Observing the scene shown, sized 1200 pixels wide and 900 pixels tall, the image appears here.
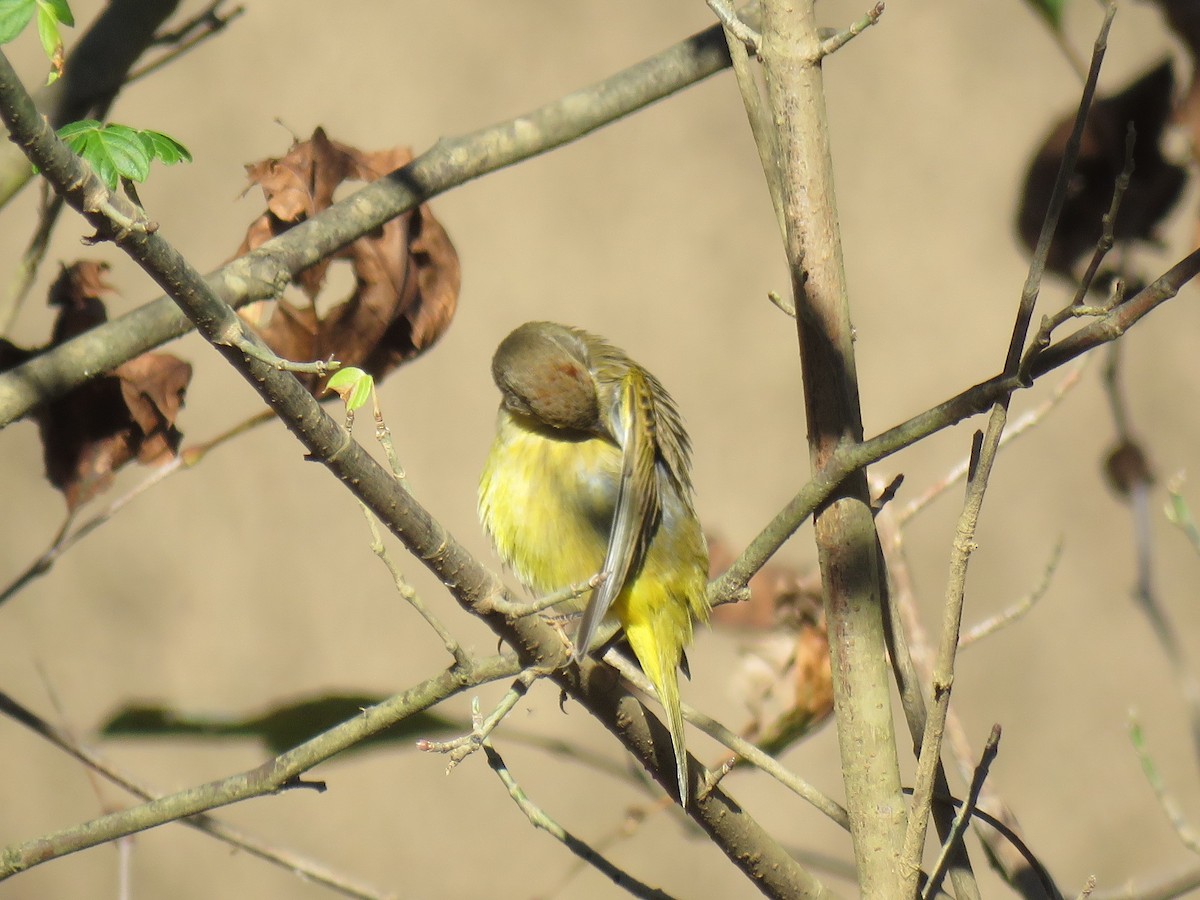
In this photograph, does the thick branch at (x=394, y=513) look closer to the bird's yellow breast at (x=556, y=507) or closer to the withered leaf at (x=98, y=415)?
the withered leaf at (x=98, y=415)

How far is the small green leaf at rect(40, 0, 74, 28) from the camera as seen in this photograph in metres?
1.43

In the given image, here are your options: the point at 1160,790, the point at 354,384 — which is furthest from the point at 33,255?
the point at 1160,790

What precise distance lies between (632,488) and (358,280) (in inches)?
26.1

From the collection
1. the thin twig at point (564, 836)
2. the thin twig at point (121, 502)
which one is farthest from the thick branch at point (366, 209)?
the thin twig at point (564, 836)

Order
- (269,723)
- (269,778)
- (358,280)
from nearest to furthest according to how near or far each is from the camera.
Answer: (269,778)
(358,280)
(269,723)

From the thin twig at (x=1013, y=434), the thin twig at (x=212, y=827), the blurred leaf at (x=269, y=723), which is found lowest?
the thin twig at (x=212, y=827)

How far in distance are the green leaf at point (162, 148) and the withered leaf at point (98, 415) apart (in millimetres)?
621

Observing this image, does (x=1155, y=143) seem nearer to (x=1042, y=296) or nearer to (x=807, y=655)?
(x=807, y=655)

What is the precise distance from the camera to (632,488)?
7.92 ft

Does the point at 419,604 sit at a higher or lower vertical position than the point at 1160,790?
higher

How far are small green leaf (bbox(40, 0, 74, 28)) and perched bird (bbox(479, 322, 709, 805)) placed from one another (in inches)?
48.5

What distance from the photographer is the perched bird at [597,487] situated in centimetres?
245

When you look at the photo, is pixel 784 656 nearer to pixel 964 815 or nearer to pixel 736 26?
pixel 964 815

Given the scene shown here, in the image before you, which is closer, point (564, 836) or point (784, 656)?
point (564, 836)
